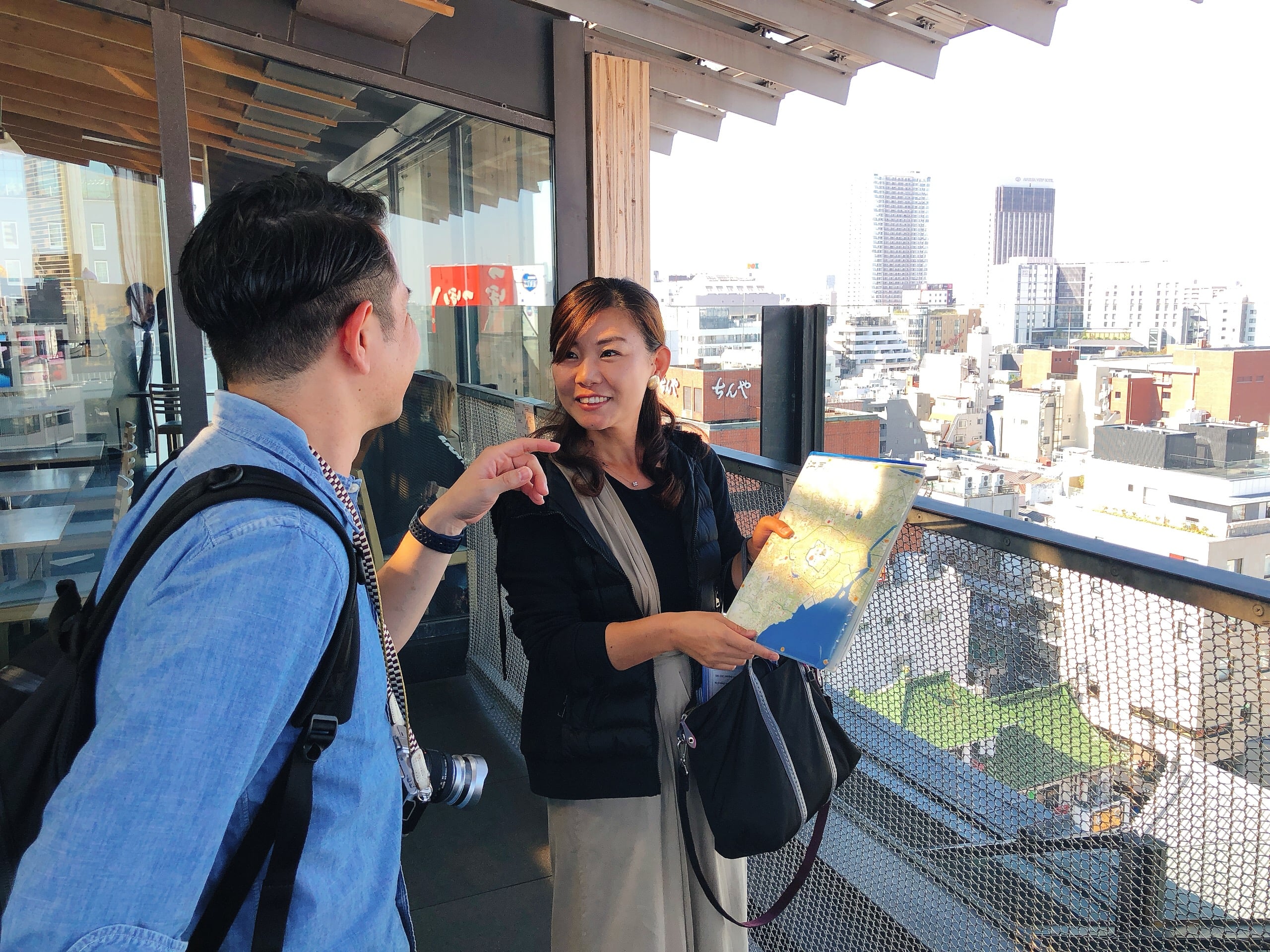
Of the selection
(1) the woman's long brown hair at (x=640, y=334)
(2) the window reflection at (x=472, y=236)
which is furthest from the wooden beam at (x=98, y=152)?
(1) the woman's long brown hair at (x=640, y=334)

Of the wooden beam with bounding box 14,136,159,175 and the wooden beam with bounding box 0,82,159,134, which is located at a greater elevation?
the wooden beam with bounding box 0,82,159,134

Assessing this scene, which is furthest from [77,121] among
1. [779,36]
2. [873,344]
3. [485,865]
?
[779,36]

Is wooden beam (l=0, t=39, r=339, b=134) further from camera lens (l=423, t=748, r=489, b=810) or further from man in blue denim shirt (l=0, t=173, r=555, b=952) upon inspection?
camera lens (l=423, t=748, r=489, b=810)

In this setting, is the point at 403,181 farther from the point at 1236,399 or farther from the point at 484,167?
the point at 1236,399

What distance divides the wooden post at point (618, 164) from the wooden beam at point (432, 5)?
129 centimetres

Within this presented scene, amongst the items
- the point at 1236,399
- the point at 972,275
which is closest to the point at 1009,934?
the point at 1236,399

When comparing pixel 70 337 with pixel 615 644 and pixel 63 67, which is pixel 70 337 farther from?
pixel 615 644

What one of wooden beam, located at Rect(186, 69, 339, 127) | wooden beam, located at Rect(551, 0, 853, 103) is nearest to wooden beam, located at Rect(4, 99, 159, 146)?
wooden beam, located at Rect(186, 69, 339, 127)

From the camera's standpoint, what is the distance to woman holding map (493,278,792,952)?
5.05 feet

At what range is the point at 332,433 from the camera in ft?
3.22

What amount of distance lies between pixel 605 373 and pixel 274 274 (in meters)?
0.87

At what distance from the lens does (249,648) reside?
2.39 ft

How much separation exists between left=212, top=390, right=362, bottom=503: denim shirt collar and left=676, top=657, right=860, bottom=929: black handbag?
87 cm

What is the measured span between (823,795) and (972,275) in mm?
49632
